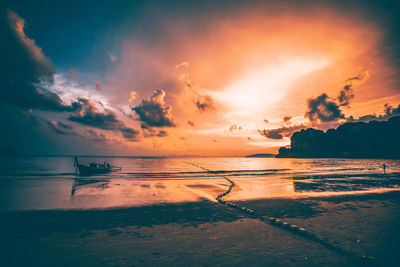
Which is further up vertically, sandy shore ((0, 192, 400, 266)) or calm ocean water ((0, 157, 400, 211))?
sandy shore ((0, 192, 400, 266))

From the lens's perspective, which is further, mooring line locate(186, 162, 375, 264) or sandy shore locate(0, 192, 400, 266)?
mooring line locate(186, 162, 375, 264)

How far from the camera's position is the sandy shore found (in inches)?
252

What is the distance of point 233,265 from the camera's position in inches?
234

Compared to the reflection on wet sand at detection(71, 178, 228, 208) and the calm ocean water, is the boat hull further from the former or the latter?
the reflection on wet sand at detection(71, 178, 228, 208)

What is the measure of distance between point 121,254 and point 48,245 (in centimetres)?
340

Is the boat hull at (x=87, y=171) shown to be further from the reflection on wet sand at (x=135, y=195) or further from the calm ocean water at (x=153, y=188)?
the reflection on wet sand at (x=135, y=195)

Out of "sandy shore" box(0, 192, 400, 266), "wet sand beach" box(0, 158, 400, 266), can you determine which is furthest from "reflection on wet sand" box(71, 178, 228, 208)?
"sandy shore" box(0, 192, 400, 266)

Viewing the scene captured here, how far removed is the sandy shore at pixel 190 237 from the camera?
6.41 meters

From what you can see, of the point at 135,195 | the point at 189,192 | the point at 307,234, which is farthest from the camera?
the point at 189,192

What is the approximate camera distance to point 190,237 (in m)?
8.38

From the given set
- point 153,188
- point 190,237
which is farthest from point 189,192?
point 190,237

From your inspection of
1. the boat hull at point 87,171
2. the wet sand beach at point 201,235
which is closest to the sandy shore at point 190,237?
the wet sand beach at point 201,235

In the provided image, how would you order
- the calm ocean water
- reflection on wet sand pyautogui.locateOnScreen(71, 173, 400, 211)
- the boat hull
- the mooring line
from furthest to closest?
the boat hull, reflection on wet sand pyautogui.locateOnScreen(71, 173, 400, 211), the calm ocean water, the mooring line

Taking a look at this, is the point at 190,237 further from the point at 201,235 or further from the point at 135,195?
the point at 135,195
